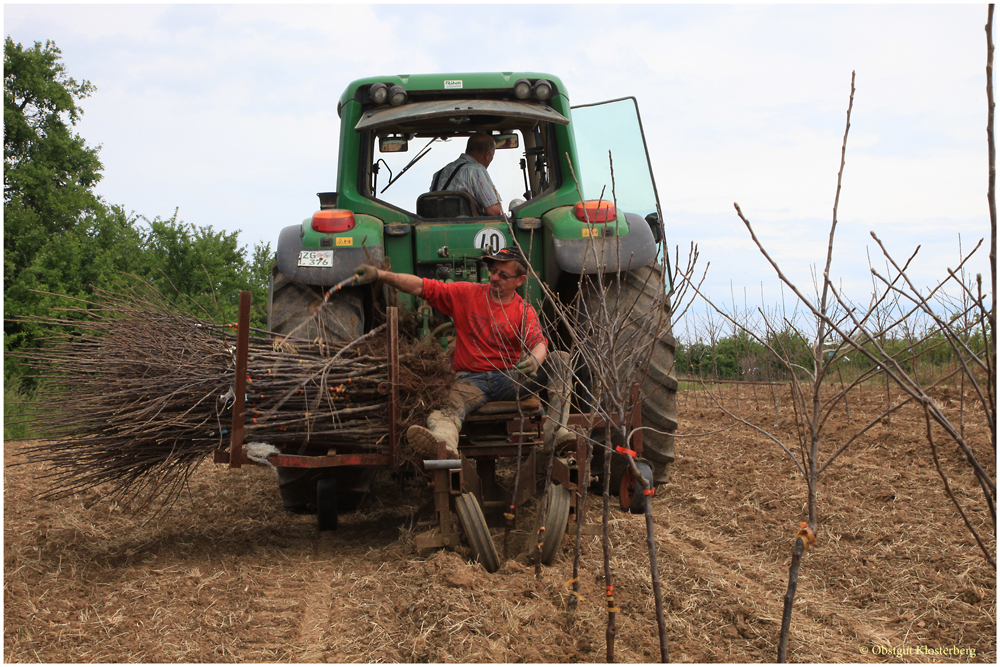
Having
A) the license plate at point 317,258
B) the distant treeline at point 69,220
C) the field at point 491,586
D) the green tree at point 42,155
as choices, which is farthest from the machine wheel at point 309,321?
the green tree at point 42,155

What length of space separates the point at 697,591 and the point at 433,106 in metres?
2.93

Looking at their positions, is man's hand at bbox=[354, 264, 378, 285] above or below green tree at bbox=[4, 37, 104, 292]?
below

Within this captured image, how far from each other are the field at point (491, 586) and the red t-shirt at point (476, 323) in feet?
3.00

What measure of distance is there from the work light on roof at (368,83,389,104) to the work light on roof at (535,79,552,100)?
2.98 feet

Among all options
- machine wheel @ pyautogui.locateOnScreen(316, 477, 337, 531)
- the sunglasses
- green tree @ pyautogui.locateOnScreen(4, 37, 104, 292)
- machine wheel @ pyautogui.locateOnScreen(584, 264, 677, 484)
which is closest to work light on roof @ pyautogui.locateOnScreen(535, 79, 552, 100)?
machine wheel @ pyautogui.locateOnScreen(584, 264, 677, 484)

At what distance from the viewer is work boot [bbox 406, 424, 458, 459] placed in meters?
3.27

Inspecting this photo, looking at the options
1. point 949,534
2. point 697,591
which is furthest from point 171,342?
point 949,534

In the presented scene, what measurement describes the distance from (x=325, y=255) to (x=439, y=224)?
0.71 metres

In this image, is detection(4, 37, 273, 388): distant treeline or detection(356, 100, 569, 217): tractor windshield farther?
detection(4, 37, 273, 388): distant treeline

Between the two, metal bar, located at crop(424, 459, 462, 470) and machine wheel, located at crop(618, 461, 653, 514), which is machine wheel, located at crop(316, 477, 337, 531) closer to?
metal bar, located at crop(424, 459, 462, 470)

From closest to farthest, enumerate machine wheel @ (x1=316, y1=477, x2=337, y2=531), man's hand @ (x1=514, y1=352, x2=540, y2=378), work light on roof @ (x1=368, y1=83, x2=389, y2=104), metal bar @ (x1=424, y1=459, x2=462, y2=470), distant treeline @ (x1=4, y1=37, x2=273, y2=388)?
metal bar @ (x1=424, y1=459, x2=462, y2=470) → man's hand @ (x1=514, y1=352, x2=540, y2=378) → machine wheel @ (x1=316, y1=477, x2=337, y2=531) → work light on roof @ (x1=368, y1=83, x2=389, y2=104) → distant treeline @ (x1=4, y1=37, x2=273, y2=388)

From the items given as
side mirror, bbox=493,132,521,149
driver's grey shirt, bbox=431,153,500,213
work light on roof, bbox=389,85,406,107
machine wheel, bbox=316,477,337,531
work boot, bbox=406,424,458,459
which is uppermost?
work light on roof, bbox=389,85,406,107

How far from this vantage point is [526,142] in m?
5.18

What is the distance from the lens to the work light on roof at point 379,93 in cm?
464
